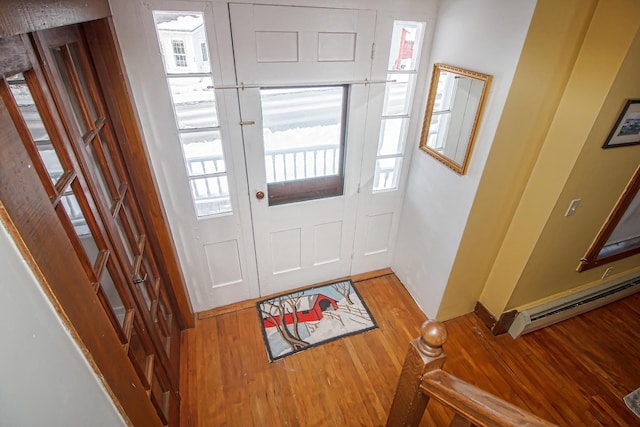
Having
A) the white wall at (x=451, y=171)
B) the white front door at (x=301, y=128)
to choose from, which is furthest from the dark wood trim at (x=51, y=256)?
the white wall at (x=451, y=171)

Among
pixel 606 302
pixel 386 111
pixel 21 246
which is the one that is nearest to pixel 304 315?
pixel 386 111

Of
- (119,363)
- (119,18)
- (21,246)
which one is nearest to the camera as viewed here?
(21,246)

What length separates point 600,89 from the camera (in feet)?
5.30

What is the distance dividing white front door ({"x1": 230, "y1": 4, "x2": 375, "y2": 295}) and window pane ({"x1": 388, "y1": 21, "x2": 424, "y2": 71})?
19cm

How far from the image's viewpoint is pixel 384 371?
2.18 metres

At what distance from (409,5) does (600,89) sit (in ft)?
3.70

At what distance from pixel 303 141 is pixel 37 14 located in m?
1.51

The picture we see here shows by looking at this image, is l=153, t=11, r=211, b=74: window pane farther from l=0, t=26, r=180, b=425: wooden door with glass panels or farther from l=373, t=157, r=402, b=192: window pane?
l=373, t=157, r=402, b=192: window pane

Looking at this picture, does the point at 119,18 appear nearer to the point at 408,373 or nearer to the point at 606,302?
the point at 408,373

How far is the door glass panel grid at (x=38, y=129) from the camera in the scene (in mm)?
804

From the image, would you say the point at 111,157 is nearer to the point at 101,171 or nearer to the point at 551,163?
the point at 101,171

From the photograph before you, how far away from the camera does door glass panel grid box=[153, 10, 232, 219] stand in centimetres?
163

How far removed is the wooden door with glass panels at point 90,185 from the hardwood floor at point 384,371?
359 mm

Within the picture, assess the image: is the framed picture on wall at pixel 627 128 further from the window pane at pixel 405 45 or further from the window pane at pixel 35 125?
the window pane at pixel 35 125
